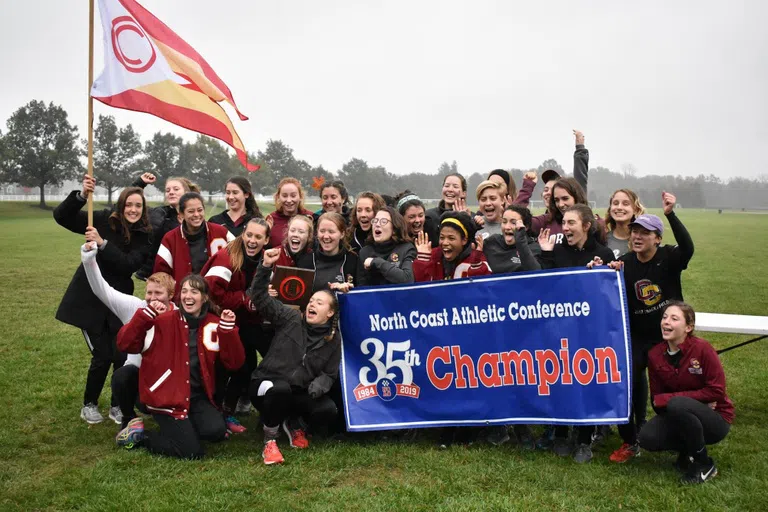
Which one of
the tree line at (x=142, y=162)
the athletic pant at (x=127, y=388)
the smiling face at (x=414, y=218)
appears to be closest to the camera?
the athletic pant at (x=127, y=388)

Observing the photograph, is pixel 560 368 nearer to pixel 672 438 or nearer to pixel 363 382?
pixel 672 438

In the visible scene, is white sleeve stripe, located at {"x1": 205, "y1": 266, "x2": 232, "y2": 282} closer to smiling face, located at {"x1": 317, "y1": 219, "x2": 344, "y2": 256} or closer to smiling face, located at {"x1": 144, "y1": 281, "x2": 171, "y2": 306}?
smiling face, located at {"x1": 144, "y1": 281, "x2": 171, "y2": 306}

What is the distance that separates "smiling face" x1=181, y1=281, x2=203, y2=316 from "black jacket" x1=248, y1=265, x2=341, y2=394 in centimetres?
47

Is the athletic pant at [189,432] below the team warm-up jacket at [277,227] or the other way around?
below

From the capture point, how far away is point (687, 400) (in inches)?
202

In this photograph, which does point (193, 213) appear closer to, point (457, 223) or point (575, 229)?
point (457, 223)

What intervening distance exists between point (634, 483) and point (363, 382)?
241 cm

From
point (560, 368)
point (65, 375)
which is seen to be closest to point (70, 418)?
point (65, 375)

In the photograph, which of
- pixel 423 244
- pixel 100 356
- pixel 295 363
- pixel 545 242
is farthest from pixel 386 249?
pixel 100 356

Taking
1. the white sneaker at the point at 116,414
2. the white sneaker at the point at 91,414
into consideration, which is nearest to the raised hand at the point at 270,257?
the white sneaker at the point at 116,414

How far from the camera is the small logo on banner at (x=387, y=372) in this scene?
5988mm

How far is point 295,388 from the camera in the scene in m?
5.98

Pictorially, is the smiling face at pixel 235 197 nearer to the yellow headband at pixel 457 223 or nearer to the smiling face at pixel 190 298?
the smiling face at pixel 190 298

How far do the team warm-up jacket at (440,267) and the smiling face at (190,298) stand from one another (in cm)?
200
